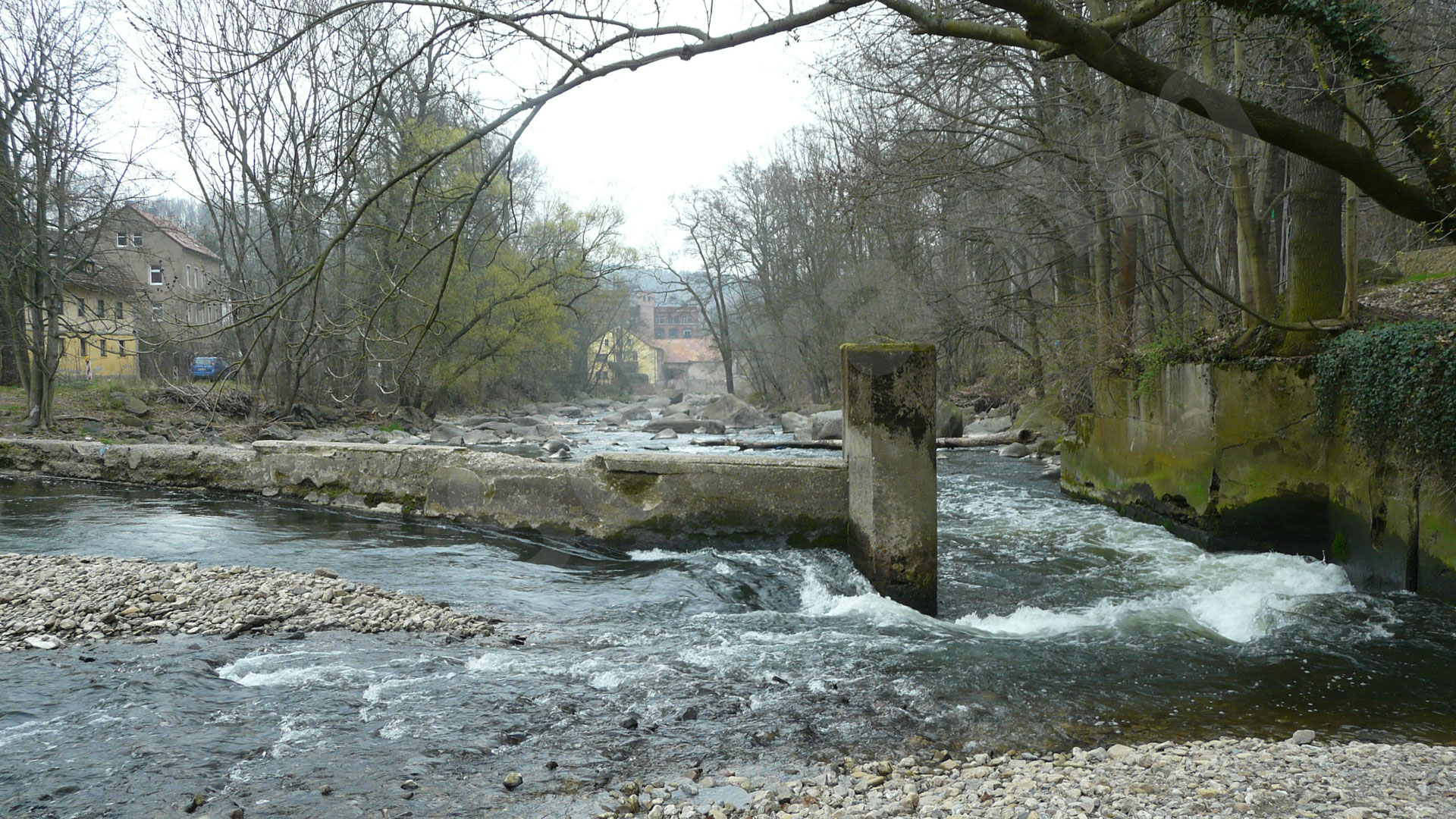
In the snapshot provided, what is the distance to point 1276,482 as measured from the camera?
796 centimetres

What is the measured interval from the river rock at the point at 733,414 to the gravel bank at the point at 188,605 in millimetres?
24399

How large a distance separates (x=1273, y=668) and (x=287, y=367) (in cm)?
2135

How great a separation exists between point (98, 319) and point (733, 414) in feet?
79.2

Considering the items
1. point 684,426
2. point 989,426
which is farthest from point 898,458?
point 684,426

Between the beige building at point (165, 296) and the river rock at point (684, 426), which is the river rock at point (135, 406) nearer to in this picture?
the beige building at point (165, 296)

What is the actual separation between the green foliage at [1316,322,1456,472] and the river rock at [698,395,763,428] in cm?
2377

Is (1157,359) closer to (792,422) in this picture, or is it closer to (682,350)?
(792,422)

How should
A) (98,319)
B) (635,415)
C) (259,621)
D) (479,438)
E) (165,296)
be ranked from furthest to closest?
1. (635,415)
2. (479,438)
3. (165,296)
4. (98,319)
5. (259,621)

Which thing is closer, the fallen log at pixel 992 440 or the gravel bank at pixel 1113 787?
the gravel bank at pixel 1113 787

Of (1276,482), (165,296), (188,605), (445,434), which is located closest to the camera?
(188,605)

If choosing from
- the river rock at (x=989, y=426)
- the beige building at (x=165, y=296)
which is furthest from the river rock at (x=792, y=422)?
the beige building at (x=165, y=296)

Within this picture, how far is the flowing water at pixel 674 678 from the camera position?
368 centimetres

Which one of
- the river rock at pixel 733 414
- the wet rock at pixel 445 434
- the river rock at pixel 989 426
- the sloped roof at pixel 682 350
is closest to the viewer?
the river rock at pixel 989 426

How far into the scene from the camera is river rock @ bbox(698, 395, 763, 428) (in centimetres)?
3117
